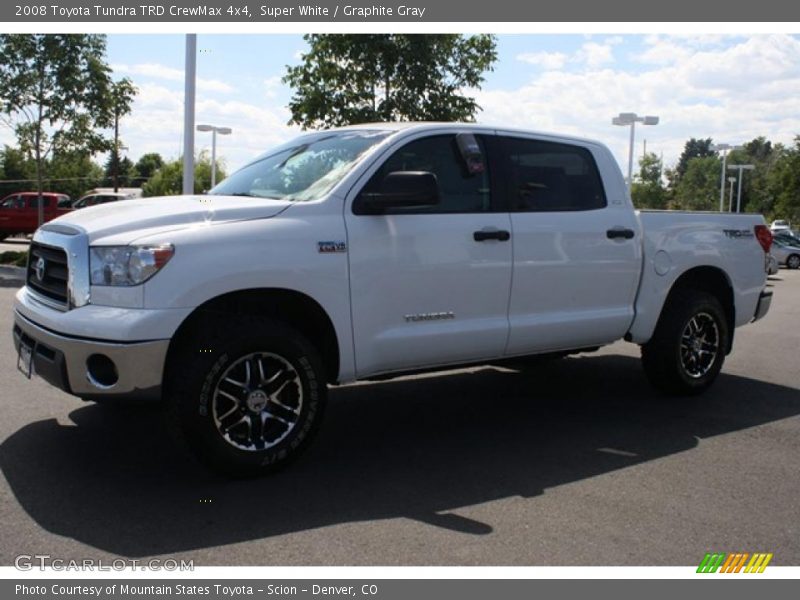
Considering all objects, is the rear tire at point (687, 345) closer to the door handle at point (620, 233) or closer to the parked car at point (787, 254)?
the door handle at point (620, 233)

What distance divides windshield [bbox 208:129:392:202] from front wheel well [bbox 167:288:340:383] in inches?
24.2

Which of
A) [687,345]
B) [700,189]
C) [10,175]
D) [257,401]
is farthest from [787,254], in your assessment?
[700,189]

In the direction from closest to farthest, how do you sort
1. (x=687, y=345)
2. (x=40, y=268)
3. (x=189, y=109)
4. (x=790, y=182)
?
(x=40, y=268)
(x=687, y=345)
(x=189, y=109)
(x=790, y=182)

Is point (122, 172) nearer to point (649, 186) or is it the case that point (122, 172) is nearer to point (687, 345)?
point (649, 186)

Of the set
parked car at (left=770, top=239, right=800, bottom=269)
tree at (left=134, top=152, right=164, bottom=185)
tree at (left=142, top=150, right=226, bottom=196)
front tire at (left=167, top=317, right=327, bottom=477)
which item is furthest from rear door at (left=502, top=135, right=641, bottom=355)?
tree at (left=134, top=152, right=164, bottom=185)

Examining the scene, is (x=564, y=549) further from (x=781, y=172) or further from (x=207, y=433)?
(x=781, y=172)

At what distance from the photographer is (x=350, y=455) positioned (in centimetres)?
508

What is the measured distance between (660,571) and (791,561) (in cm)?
64

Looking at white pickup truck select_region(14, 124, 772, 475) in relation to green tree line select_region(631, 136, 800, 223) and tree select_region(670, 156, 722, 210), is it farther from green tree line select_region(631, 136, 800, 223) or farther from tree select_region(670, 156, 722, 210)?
tree select_region(670, 156, 722, 210)

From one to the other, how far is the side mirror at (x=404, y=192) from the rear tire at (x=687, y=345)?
2.70 meters

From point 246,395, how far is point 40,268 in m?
1.47

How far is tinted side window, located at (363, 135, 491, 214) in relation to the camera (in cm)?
517

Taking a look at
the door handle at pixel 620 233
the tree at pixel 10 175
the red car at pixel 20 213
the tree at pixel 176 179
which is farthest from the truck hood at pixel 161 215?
the tree at pixel 10 175

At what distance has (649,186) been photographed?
71.6 metres
